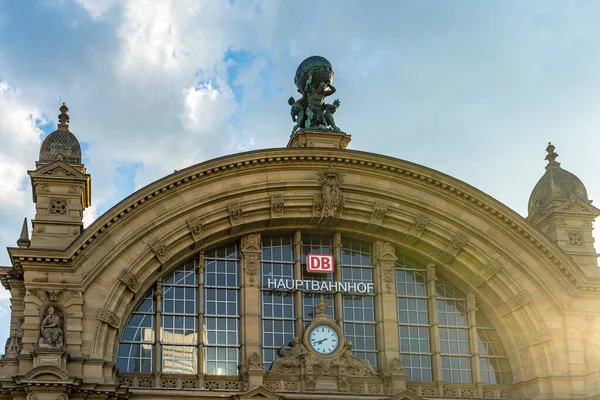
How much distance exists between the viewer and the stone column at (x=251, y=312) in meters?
37.2

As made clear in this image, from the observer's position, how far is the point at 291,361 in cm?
3812

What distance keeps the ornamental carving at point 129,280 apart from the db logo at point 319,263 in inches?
269

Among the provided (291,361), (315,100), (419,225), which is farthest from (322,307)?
(315,100)

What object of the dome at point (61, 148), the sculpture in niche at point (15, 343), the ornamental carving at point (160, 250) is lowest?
the sculpture in niche at point (15, 343)

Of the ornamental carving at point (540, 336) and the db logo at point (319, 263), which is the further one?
the db logo at point (319, 263)

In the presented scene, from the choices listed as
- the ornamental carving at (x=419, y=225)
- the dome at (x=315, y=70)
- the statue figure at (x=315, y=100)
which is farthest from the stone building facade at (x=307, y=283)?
the dome at (x=315, y=70)

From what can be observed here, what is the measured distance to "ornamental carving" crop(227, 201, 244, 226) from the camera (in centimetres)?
3900

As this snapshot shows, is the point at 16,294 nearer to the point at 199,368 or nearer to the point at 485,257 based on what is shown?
the point at 199,368

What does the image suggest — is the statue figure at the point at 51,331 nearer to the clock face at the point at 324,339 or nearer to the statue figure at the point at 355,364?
the clock face at the point at 324,339

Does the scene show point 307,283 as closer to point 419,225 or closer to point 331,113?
point 419,225

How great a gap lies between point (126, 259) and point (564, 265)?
1705 cm

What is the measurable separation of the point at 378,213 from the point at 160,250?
28.8 ft

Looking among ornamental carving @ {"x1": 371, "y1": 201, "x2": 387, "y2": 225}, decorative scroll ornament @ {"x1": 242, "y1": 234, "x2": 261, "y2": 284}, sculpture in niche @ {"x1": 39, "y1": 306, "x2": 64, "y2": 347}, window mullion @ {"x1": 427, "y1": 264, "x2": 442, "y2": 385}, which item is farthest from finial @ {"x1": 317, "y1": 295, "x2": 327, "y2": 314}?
sculpture in niche @ {"x1": 39, "y1": 306, "x2": 64, "y2": 347}

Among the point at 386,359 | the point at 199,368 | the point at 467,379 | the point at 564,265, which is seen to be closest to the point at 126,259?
the point at 199,368
